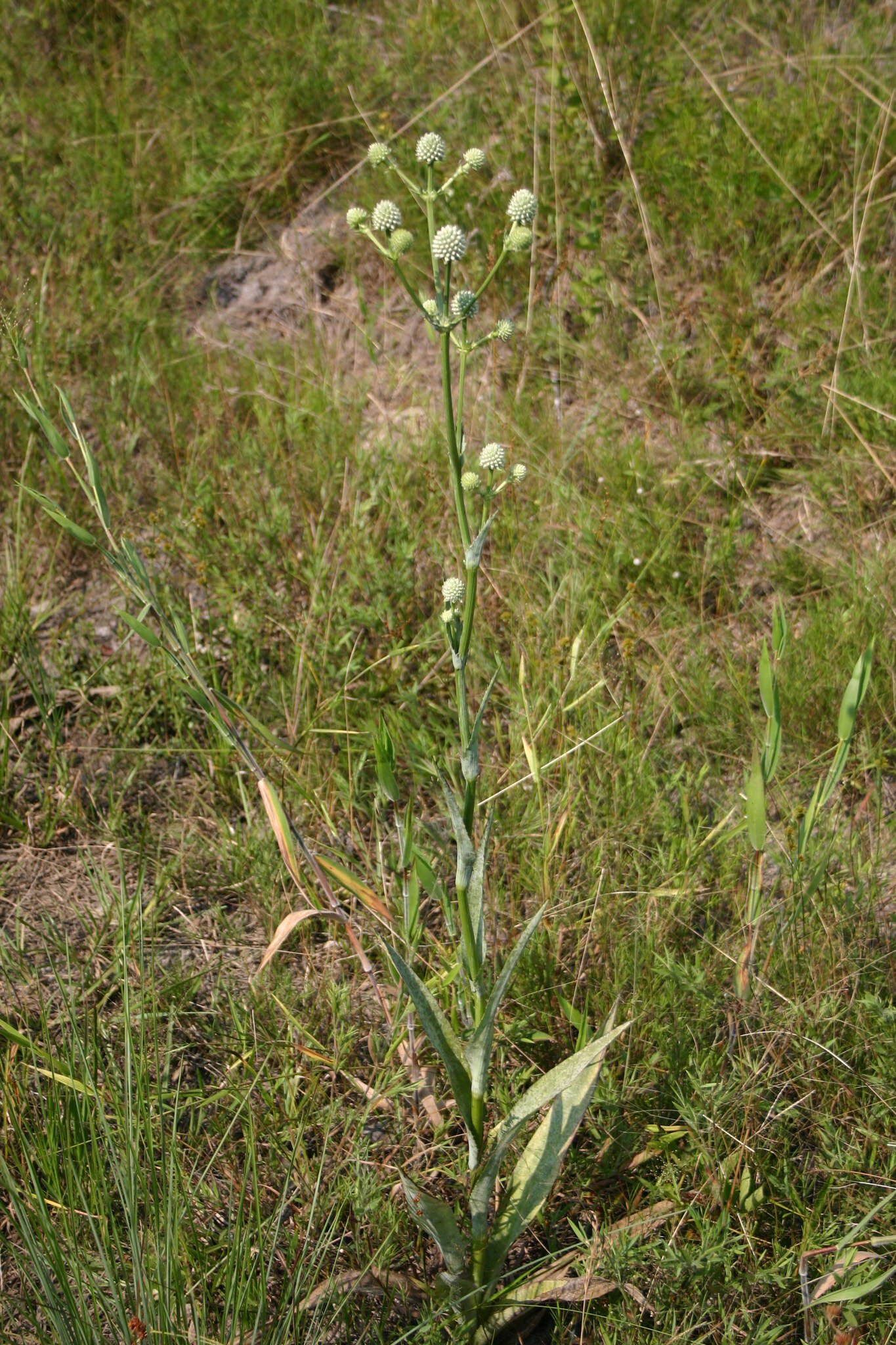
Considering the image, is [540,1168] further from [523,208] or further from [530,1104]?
[523,208]

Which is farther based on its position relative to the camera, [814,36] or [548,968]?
[814,36]

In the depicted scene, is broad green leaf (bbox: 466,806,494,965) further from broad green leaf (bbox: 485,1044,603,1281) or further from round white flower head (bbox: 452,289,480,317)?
round white flower head (bbox: 452,289,480,317)

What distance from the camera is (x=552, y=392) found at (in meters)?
3.22

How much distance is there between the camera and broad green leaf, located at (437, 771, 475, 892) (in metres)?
1.30

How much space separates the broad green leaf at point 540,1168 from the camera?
1391 millimetres

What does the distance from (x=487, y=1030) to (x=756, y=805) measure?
1.81 ft

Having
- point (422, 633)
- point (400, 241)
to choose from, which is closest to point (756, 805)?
point (400, 241)

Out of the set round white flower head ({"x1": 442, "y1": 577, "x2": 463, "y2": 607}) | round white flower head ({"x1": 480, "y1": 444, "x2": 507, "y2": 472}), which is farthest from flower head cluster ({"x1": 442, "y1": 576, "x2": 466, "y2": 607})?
round white flower head ({"x1": 480, "y1": 444, "x2": 507, "y2": 472})

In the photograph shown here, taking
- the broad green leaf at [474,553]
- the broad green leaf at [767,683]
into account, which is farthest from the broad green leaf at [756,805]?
the broad green leaf at [474,553]

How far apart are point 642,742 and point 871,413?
1.28 metres

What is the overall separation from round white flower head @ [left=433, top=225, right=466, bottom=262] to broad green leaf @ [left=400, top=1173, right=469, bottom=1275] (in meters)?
1.23

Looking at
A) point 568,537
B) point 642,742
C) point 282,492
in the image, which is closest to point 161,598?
point 282,492

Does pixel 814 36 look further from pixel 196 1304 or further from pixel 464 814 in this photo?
pixel 196 1304

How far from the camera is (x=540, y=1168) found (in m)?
1.41
